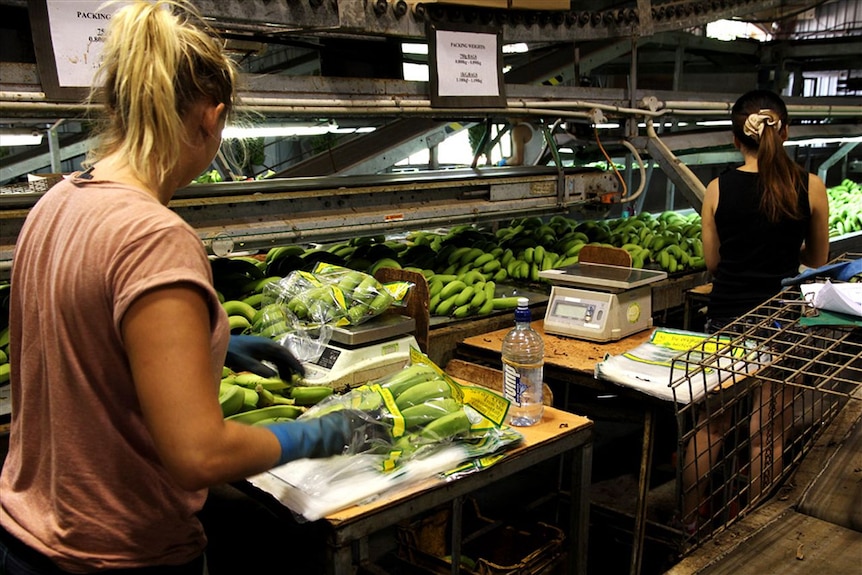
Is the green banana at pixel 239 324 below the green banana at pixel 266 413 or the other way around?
the other way around

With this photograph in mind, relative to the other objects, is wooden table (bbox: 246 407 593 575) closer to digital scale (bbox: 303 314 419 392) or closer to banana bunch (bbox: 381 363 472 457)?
banana bunch (bbox: 381 363 472 457)

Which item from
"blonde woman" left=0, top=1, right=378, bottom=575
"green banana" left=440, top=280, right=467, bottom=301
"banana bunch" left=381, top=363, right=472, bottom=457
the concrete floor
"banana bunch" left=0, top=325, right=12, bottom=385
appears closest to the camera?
"blonde woman" left=0, top=1, right=378, bottom=575

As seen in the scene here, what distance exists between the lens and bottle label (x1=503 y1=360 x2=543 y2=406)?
8.11 feet

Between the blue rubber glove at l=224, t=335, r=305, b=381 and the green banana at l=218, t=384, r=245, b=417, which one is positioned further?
the green banana at l=218, t=384, r=245, b=417

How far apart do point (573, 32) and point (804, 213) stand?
1.55 m

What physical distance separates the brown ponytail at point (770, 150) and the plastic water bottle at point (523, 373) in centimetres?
150

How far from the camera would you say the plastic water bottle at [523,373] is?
2.48m

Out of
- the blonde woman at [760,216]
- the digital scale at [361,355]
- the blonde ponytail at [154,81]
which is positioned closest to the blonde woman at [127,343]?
the blonde ponytail at [154,81]

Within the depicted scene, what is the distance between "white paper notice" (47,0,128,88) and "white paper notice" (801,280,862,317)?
232 centimetres

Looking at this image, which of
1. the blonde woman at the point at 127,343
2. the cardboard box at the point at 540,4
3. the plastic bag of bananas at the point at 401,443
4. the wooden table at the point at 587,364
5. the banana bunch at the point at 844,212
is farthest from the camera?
the banana bunch at the point at 844,212

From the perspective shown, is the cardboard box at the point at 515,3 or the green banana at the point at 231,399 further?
the cardboard box at the point at 515,3

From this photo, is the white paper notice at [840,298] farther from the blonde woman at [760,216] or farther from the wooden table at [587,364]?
the blonde woman at [760,216]

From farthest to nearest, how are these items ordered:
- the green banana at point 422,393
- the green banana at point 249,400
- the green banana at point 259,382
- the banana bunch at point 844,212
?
the banana bunch at point 844,212
the green banana at point 259,382
the green banana at point 249,400
the green banana at point 422,393

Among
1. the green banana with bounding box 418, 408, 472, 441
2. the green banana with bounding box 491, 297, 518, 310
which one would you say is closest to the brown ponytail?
the green banana with bounding box 491, 297, 518, 310
